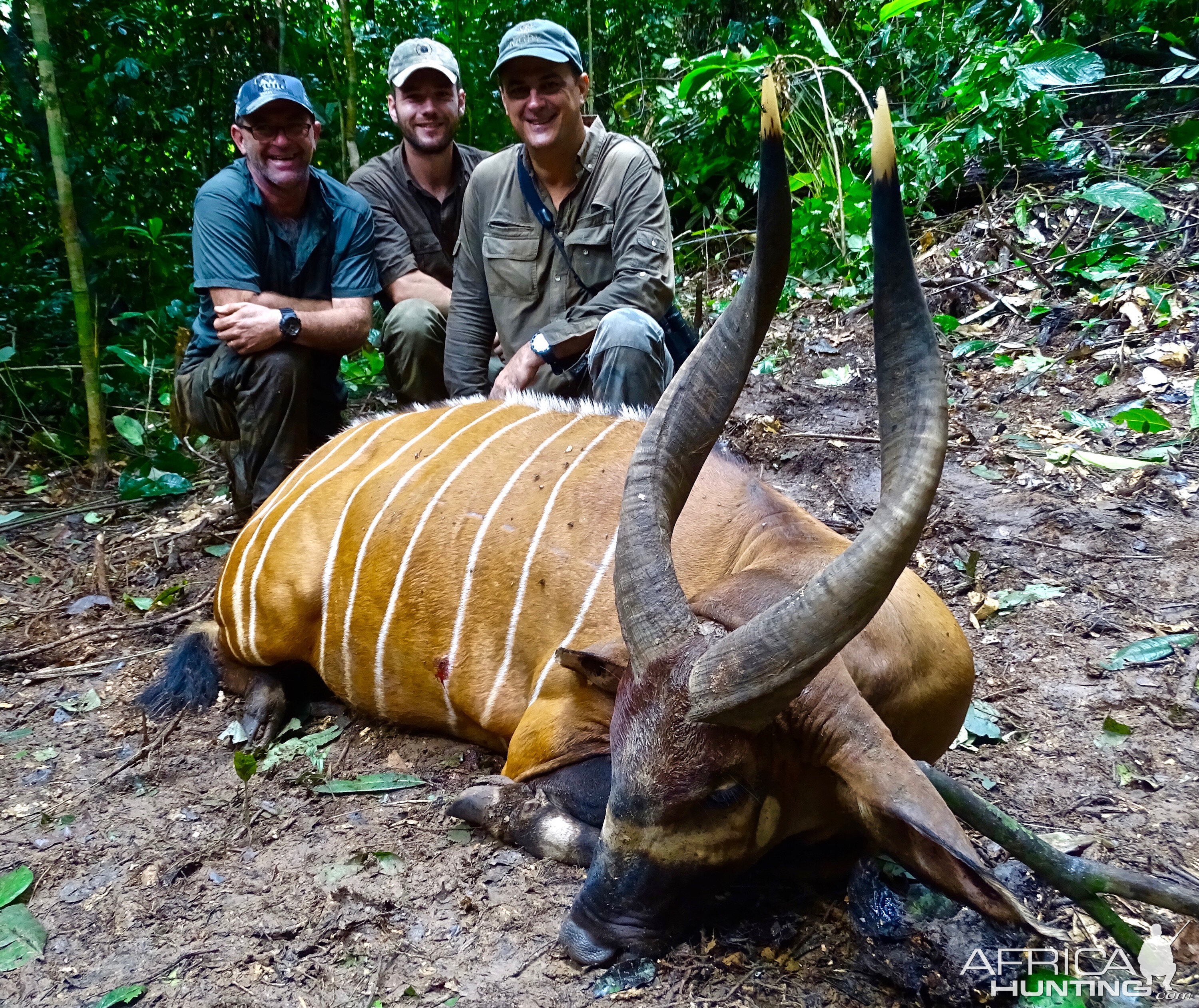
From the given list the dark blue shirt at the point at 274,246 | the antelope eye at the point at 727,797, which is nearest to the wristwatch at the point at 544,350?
the dark blue shirt at the point at 274,246

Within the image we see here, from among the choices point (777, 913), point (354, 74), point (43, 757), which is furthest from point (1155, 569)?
point (354, 74)

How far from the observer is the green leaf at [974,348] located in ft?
18.4

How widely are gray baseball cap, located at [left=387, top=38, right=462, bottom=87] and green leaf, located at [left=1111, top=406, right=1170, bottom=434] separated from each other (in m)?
4.03

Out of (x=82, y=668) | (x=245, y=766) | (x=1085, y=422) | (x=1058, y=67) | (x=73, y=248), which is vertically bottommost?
(x=82, y=668)

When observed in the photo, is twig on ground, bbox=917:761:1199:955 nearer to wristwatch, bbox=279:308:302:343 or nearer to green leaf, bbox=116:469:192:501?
wristwatch, bbox=279:308:302:343

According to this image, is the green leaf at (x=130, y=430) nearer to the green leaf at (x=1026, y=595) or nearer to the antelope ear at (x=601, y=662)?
the antelope ear at (x=601, y=662)

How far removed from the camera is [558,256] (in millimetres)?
4559

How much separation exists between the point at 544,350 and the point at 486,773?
6.47ft

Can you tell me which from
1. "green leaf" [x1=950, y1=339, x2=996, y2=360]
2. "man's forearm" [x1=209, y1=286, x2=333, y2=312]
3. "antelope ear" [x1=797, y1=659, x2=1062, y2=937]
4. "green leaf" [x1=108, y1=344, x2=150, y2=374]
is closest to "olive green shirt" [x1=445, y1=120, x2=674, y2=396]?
"man's forearm" [x1=209, y1=286, x2=333, y2=312]

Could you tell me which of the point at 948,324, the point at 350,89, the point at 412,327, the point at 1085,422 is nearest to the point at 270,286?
the point at 412,327

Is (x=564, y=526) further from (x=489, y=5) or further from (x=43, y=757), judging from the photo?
(x=489, y=5)

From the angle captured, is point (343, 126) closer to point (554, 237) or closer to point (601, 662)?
point (554, 237)

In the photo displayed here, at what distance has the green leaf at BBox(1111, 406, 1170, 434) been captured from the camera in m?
4.44

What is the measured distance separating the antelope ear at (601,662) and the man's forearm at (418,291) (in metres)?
3.21
